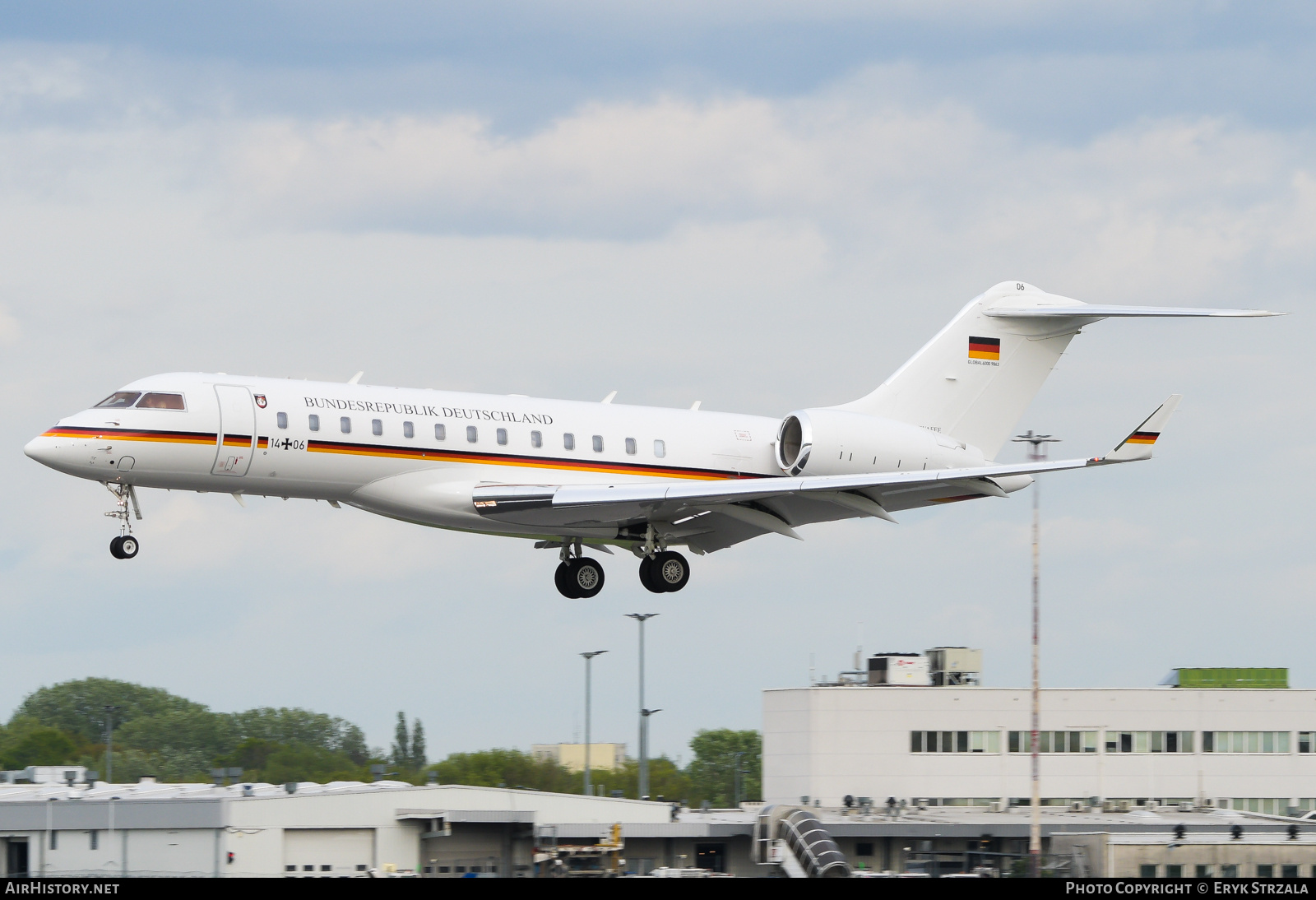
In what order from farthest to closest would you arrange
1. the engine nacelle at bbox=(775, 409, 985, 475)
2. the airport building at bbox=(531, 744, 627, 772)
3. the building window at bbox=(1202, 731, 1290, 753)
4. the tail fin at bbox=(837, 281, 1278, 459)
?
the airport building at bbox=(531, 744, 627, 772) → the building window at bbox=(1202, 731, 1290, 753) → the tail fin at bbox=(837, 281, 1278, 459) → the engine nacelle at bbox=(775, 409, 985, 475)

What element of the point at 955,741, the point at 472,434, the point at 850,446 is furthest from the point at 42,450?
the point at 955,741

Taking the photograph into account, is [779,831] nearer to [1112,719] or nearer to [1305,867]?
[1305,867]

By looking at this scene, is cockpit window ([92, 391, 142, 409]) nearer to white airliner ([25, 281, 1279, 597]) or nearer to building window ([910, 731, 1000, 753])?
white airliner ([25, 281, 1279, 597])

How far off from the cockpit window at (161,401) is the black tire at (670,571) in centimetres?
960

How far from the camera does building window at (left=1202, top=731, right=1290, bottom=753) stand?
200 ft

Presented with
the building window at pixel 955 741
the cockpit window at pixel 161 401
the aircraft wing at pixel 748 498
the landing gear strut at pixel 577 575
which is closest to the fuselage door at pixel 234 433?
the cockpit window at pixel 161 401

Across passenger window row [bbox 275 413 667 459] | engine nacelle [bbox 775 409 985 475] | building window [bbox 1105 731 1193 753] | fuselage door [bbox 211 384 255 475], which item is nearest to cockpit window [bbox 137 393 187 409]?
fuselage door [bbox 211 384 255 475]

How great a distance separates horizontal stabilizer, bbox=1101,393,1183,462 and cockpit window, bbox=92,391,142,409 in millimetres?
16322

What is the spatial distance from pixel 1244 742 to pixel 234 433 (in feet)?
142

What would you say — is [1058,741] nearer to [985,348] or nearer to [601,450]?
[985,348]

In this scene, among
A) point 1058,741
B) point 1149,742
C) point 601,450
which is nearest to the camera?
point 601,450

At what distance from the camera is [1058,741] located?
59219mm

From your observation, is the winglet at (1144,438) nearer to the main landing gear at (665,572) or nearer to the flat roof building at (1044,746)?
the main landing gear at (665,572)

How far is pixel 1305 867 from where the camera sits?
40.6 meters
